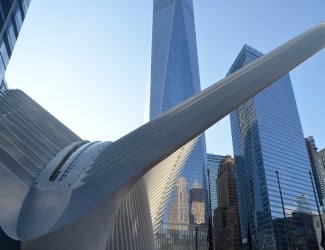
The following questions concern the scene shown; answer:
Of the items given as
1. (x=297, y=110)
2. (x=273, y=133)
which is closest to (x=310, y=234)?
(x=273, y=133)

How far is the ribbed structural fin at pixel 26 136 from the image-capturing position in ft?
42.9

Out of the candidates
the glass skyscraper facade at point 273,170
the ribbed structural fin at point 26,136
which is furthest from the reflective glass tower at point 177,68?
the ribbed structural fin at point 26,136

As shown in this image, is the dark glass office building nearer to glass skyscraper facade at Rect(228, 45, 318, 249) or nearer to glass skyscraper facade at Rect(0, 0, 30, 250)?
glass skyscraper facade at Rect(0, 0, 30, 250)

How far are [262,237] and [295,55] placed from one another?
101 metres

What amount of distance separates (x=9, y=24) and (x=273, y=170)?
9744 cm

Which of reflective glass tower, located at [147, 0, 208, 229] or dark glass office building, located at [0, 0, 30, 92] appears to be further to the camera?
reflective glass tower, located at [147, 0, 208, 229]

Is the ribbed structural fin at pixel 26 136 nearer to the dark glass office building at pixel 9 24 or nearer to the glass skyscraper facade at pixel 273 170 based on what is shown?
the dark glass office building at pixel 9 24

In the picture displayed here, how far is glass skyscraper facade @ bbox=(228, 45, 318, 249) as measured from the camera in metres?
106

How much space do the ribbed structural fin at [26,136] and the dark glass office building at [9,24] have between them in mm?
14489

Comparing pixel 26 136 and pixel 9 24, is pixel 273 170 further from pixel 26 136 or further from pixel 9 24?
pixel 26 136

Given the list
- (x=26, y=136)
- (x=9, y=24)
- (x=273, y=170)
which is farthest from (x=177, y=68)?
(x=26, y=136)

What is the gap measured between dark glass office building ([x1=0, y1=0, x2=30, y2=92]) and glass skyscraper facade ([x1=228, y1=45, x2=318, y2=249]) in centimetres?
7857

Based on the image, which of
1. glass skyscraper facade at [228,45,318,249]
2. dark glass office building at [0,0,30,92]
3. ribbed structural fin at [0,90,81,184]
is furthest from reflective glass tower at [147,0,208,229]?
ribbed structural fin at [0,90,81,184]

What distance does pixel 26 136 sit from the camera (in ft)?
49.9
